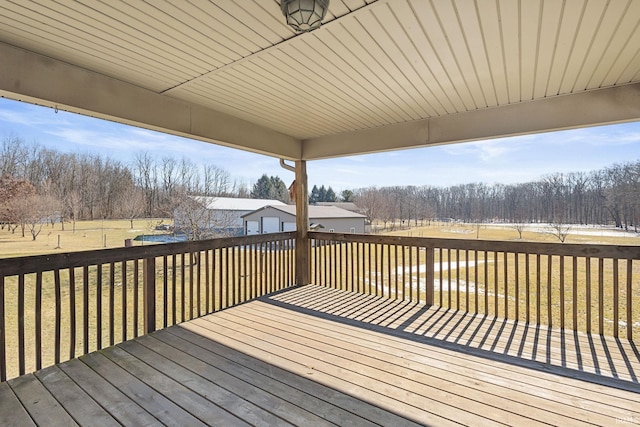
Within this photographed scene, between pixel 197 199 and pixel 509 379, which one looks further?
pixel 197 199

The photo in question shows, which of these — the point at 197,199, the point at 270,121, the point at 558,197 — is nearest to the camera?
the point at 270,121

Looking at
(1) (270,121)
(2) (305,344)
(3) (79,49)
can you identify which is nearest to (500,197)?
(1) (270,121)

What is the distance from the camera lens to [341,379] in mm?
2188

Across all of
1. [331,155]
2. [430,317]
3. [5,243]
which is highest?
[331,155]

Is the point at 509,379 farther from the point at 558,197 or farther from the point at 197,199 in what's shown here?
the point at 197,199

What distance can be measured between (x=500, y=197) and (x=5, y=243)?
11.0 metres

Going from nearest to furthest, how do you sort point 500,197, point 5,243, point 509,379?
point 509,379
point 5,243
point 500,197

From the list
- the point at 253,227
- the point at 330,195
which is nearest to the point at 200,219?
the point at 253,227

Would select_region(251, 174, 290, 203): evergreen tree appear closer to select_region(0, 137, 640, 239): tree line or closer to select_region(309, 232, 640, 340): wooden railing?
select_region(0, 137, 640, 239): tree line

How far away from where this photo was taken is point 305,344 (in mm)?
2799

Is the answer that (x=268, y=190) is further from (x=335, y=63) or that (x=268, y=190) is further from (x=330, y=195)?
(x=335, y=63)

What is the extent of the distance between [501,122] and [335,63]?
2.31 m

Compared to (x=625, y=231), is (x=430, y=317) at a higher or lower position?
lower

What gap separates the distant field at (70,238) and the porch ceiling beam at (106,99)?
4.66 feet
